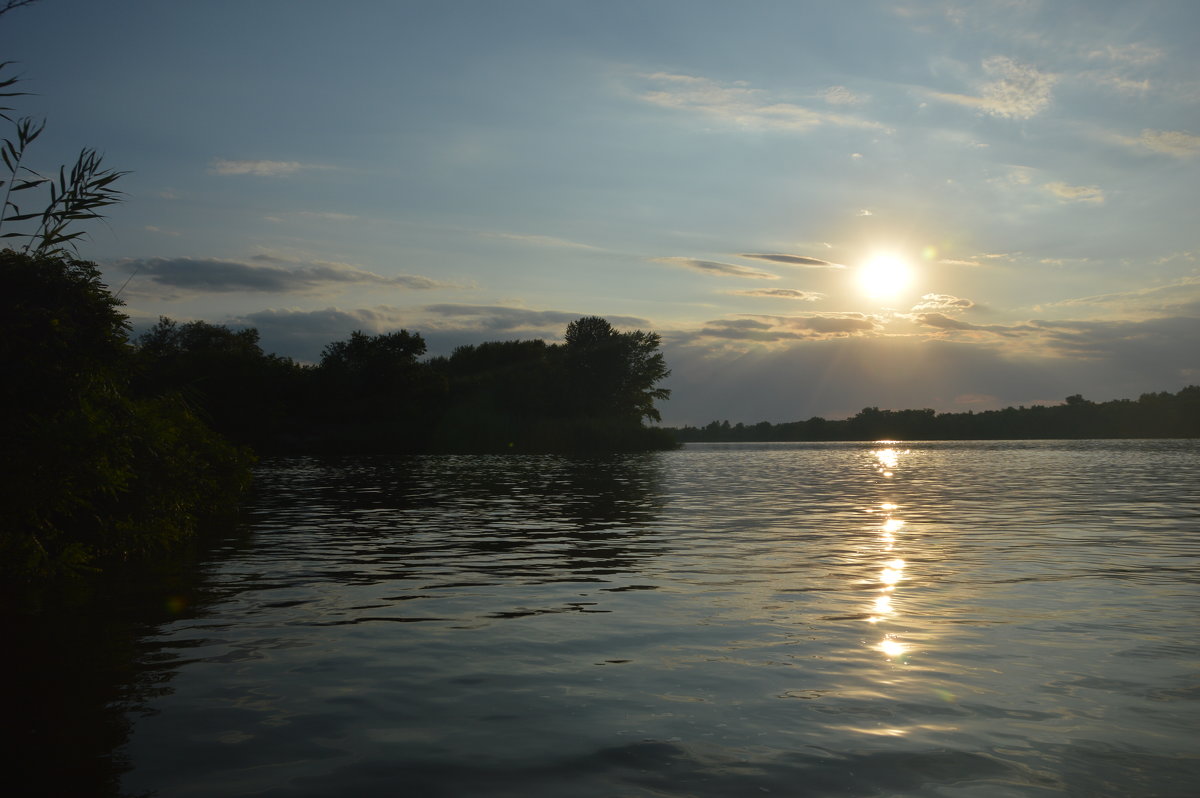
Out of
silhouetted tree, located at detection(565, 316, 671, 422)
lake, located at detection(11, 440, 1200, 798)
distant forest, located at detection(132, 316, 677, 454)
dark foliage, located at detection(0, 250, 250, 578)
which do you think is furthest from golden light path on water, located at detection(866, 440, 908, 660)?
silhouetted tree, located at detection(565, 316, 671, 422)

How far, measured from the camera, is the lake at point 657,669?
19.8 feet

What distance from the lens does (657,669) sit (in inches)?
341

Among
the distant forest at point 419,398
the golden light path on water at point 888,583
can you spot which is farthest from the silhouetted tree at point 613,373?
the golden light path on water at point 888,583

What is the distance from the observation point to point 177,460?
18.8 meters

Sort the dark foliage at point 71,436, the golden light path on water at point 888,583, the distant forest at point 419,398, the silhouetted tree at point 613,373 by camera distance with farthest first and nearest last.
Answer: the silhouetted tree at point 613,373 → the distant forest at point 419,398 → the dark foliage at point 71,436 → the golden light path on water at point 888,583

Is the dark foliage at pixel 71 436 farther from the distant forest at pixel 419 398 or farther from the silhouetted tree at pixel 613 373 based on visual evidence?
the silhouetted tree at pixel 613 373

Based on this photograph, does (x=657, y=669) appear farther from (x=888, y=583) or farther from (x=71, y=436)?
(x=71, y=436)

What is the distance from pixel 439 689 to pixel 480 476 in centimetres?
3877

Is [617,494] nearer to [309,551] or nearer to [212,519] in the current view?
[212,519]

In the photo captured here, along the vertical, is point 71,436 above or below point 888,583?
above

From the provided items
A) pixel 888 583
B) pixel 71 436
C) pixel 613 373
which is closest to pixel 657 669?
pixel 888 583

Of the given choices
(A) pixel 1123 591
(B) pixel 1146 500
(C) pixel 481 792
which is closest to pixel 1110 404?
(B) pixel 1146 500

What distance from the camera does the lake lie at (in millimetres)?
6047

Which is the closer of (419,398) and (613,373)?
(419,398)
